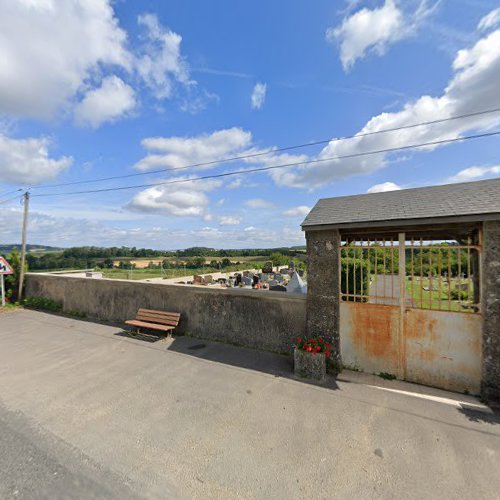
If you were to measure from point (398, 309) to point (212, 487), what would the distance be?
13.3 ft

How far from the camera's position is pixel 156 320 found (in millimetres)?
7652

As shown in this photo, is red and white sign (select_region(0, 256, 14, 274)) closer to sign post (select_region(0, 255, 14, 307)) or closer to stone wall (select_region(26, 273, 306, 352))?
sign post (select_region(0, 255, 14, 307))

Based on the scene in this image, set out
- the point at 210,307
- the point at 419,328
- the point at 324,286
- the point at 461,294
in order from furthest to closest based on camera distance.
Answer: the point at 210,307 < the point at 461,294 < the point at 324,286 < the point at 419,328

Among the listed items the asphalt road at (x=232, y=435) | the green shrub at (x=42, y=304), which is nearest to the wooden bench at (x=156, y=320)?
the asphalt road at (x=232, y=435)

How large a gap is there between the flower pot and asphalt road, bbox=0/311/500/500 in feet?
0.72

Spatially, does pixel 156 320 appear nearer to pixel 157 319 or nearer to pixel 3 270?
pixel 157 319

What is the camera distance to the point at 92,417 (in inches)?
153

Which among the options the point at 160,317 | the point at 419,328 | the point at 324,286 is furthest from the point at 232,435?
the point at 160,317

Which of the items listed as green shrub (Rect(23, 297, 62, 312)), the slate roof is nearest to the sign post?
green shrub (Rect(23, 297, 62, 312))

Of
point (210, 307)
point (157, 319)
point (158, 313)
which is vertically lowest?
point (157, 319)

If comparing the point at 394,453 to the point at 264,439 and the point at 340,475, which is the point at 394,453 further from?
the point at 264,439

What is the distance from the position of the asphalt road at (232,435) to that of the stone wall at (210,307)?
29.9 inches

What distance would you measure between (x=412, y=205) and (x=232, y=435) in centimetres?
487

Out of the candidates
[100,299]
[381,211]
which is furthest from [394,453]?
[100,299]
